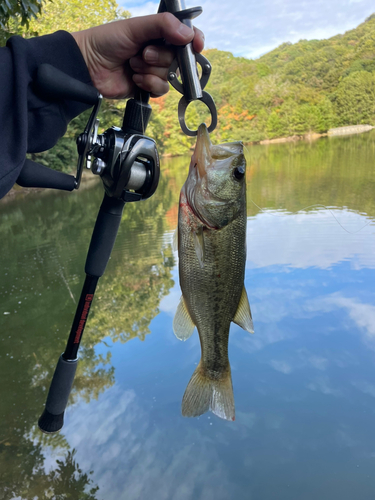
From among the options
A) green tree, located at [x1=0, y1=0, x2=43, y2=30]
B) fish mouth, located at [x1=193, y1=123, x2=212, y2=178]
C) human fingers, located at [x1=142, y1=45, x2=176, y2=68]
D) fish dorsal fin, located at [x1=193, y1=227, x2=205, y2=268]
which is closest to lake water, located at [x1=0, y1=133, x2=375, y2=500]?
fish dorsal fin, located at [x1=193, y1=227, x2=205, y2=268]

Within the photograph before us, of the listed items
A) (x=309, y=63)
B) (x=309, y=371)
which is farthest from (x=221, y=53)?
Answer: (x=309, y=371)

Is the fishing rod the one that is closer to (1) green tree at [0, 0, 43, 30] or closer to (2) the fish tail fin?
(2) the fish tail fin

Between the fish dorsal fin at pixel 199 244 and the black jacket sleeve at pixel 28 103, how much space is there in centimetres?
59

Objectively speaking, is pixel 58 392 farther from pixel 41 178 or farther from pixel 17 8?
pixel 17 8

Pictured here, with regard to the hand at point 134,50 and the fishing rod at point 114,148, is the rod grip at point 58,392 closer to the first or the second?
the fishing rod at point 114,148

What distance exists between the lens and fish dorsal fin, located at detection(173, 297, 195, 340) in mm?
1498

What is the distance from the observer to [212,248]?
1417 millimetres

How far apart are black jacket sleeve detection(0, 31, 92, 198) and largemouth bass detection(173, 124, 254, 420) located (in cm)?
54

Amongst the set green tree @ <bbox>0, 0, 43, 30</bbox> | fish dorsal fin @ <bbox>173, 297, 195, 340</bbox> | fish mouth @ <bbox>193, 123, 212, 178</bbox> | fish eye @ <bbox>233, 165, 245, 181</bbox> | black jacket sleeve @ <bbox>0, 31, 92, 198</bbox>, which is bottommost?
fish dorsal fin @ <bbox>173, 297, 195, 340</bbox>

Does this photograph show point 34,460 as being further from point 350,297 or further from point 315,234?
point 315,234

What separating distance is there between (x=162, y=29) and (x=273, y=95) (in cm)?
4728

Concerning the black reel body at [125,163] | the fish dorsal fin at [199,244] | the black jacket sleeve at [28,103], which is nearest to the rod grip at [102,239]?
the black reel body at [125,163]

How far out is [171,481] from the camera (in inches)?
117

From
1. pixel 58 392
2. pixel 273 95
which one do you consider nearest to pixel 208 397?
pixel 58 392
